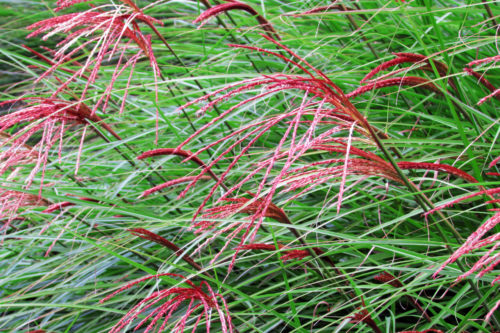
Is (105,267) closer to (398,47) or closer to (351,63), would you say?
(351,63)

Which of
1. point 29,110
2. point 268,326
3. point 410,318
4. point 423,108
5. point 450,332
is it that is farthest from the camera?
point 423,108

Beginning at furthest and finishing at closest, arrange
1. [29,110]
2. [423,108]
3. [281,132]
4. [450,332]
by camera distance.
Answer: [281,132]
[423,108]
[450,332]
[29,110]

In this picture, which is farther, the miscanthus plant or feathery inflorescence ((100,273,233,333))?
the miscanthus plant

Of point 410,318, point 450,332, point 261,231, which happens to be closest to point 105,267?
point 261,231

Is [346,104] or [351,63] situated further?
[351,63]

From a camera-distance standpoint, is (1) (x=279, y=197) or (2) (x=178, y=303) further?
(1) (x=279, y=197)

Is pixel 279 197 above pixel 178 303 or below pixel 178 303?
below

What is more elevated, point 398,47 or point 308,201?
point 398,47

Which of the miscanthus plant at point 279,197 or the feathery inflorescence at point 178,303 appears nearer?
the feathery inflorescence at point 178,303
